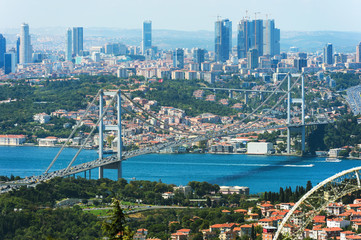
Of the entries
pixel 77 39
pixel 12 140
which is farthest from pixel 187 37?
pixel 12 140

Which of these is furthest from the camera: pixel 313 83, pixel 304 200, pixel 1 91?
pixel 313 83

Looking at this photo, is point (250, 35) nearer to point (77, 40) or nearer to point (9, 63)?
point (77, 40)

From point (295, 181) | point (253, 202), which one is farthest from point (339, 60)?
point (253, 202)

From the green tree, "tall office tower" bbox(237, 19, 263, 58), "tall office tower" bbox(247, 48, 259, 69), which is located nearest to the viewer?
the green tree

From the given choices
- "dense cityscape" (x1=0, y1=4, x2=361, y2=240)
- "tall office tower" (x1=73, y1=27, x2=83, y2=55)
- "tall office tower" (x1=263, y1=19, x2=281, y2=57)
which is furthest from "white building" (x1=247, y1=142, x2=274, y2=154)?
"tall office tower" (x1=73, y1=27, x2=83, y2=55)

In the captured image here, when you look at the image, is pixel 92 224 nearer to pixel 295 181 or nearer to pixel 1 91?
pixel 295 181

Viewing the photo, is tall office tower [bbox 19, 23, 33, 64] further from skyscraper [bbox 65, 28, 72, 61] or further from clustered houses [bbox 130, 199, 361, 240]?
clustered houses [bbox 130, 199, 361, 240]

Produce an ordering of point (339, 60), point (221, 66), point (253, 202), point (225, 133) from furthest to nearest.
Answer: point (339, 60) → point (221, 66) → point (225, 133) → point (253, 202)

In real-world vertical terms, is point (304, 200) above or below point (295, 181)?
above
